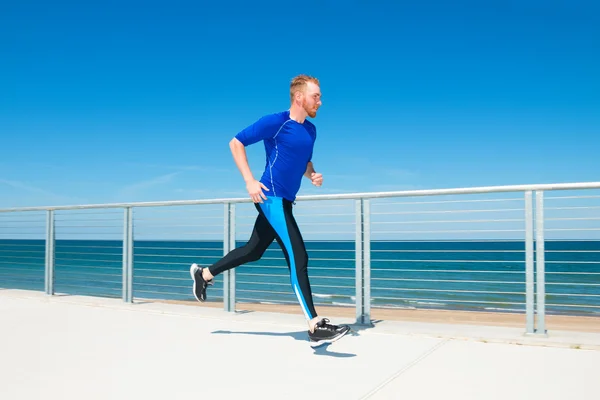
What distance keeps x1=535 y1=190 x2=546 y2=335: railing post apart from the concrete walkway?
0.12 meters

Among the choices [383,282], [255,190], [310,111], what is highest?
[310,111]

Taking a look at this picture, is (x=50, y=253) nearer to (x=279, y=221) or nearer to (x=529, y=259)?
(x=279, y=221)

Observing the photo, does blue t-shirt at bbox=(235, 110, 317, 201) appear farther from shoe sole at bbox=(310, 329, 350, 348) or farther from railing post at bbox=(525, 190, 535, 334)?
railing post at bbox=(525, 190, 535, 334)

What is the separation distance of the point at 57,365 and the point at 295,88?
5.87 feet

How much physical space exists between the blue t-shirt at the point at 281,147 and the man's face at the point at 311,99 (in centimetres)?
10

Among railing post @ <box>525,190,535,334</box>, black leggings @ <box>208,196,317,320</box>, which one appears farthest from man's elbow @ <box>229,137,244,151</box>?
railing post @ <box>525,190,535,334</box>

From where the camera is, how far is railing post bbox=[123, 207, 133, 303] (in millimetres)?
4699

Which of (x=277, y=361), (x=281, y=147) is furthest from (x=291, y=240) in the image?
(x=277, y=361)

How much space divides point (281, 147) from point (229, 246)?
1.54 m

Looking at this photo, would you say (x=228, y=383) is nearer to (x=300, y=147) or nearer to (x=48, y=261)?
(x=300, y=147)

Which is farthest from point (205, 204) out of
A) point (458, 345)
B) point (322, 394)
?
point (322, 394)

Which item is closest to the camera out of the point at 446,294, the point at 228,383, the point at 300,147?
the point at 228,383

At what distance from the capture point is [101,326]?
11.4 ft

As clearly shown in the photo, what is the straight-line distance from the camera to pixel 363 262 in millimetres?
3520
